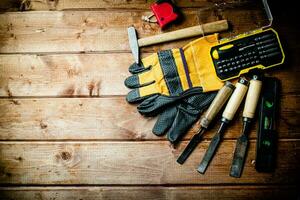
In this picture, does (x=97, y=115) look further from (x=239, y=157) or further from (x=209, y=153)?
(x=239, y=157)

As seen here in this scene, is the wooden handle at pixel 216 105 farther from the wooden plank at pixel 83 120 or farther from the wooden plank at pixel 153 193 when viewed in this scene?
the wooden plank at pixel 153 193

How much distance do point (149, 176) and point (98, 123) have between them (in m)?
0.28

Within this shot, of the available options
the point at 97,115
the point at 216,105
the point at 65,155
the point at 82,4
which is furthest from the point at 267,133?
the point at 82,4

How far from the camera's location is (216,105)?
1098mm

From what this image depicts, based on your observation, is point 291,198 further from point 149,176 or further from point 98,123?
point 98,123

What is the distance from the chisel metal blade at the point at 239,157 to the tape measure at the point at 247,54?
0.24 metres

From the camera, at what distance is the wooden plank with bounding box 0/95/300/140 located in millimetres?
→ 1146

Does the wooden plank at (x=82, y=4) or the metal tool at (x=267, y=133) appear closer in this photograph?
the metal tool at (x=267, y=133)

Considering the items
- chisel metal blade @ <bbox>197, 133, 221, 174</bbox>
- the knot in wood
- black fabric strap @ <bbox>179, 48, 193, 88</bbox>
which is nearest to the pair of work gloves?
black fabric strap @ <bbox>179, 48, 193, 88</bbox>

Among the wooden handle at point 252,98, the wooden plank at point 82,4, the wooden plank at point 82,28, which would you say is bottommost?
the wooden handle at point 252,98

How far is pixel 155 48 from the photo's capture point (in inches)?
47.7

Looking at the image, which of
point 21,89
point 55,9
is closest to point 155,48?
point 55,9

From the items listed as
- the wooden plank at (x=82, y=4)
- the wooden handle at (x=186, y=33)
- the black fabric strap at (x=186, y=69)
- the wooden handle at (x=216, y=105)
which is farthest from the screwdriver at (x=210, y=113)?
the wooden plank at (x=82, y=4)

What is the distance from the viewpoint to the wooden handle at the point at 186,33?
1.18 m
